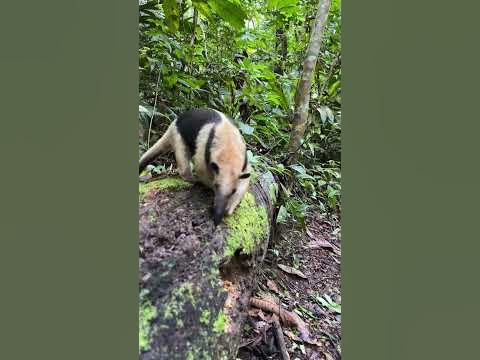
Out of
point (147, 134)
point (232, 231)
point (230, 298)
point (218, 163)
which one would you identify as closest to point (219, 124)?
point (218, 163)

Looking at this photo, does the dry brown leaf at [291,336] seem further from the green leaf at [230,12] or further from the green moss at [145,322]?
the green leaf at [230,12]

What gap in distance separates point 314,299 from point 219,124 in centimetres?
150

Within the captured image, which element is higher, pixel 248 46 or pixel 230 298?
pixel 248 46

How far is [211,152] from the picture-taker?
9.64 ft

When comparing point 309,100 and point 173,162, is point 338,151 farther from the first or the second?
point 173,162

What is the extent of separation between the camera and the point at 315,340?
292cm

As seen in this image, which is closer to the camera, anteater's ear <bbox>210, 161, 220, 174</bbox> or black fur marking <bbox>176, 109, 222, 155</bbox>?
anteater's ear <bbox>210, 161, 220, 174</bbox>

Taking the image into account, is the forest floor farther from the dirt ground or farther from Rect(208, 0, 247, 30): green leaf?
Rect(208, 0, 247, 30): green leaf

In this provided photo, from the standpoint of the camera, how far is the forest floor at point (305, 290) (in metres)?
2.83

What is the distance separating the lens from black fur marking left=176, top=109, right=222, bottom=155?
300 cm

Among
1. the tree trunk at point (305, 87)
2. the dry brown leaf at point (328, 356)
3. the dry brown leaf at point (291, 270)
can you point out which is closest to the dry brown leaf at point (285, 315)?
the dry brown leaf at point (328, 356)

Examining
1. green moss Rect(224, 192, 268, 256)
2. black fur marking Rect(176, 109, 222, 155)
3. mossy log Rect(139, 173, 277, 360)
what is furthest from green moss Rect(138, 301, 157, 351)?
black fur marking Rect(176, 109, 222, 155)

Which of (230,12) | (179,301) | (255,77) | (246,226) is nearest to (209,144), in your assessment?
(246,226)

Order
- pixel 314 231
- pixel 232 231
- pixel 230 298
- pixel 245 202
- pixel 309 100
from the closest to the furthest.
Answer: pixel 230 298 < pixel 232 231 < pixel 245 202 < pixel 314 231 < pixel 309 100
